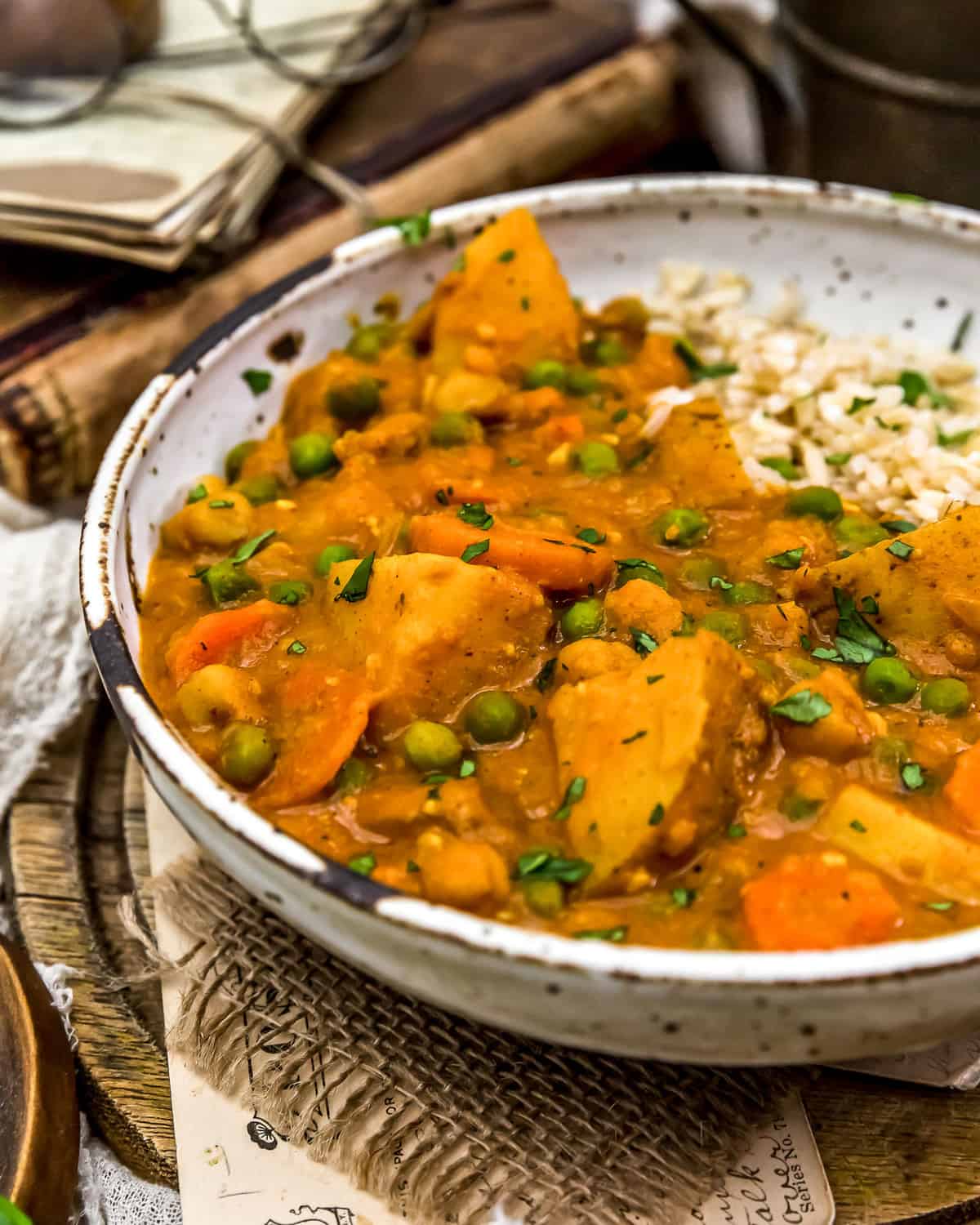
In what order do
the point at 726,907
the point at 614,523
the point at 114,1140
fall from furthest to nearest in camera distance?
1. the point at 614,523
2. the point at 114,1140
3. the point at 726,907

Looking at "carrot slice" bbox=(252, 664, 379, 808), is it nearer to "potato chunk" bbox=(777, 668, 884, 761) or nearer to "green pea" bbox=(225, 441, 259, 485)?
"potato chunk" bbox=(777, 668, 884, 761)

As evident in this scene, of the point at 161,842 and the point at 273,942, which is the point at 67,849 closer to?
the point at 161,842

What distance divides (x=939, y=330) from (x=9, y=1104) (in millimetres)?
2881

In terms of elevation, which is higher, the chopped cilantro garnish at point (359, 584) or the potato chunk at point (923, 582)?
the chopped cilantro garnish at point (359, 584)

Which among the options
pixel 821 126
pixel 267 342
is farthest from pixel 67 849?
pixel 821 126

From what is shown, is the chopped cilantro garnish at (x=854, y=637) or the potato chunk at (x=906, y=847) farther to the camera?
the chopped cilantro garnish at (x=854, y=637)

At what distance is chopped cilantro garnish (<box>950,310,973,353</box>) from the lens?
3252 mm

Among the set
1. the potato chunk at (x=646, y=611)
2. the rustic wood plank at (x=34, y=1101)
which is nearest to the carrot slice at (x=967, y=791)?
the potato chunk at (x=646, y=611)

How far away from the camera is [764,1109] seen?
2.04 metres

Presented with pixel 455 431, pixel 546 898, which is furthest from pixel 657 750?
pixel 455 431

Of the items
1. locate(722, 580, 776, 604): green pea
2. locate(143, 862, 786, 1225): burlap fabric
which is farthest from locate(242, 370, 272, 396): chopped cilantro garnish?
locate(143, 862, 786, 1225): burlap fabric

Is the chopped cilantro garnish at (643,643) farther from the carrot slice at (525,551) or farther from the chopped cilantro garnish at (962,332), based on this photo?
the chopped cilantro garnish at (962,332)

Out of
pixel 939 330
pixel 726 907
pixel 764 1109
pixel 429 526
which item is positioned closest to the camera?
pixel 726 907

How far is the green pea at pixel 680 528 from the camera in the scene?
2.54 m
